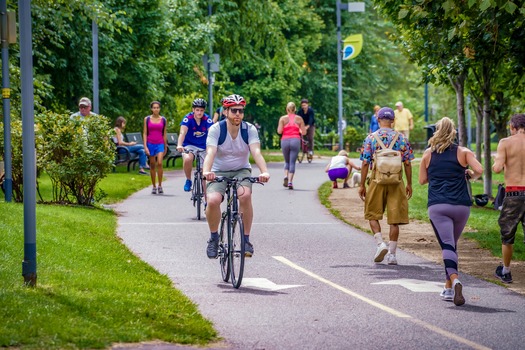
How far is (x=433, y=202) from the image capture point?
1104cm

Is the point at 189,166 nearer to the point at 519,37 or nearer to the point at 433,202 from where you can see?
the point at 519,37

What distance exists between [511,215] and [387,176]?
5.23ft

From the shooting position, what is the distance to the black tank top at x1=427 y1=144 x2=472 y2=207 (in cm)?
1098

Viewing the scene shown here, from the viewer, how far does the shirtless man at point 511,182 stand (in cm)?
1229

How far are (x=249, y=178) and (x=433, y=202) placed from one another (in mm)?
1826

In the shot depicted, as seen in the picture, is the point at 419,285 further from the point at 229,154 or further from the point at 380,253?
the point at 229,154

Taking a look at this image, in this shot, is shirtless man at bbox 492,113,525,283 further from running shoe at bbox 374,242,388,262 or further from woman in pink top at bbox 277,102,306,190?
woman in pink top at bbox 277,102,306,190

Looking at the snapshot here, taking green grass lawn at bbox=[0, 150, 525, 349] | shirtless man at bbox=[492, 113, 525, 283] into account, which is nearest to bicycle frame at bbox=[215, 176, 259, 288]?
green grass lawn at bbox=[0, 150, 525, 349]

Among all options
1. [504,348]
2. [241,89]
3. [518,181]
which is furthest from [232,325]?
[241,89]

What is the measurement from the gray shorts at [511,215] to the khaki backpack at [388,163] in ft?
4.66

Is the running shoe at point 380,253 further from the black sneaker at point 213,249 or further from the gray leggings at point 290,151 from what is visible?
the gray leggings at point 290,151

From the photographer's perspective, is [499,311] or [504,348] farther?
[499,311]

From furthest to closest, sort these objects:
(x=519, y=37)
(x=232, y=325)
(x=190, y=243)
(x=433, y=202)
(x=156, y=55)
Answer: (x=156, y=55), (x=519, y=37), (x=190, y=243), (x=433, y=202), (x=232, y=325)

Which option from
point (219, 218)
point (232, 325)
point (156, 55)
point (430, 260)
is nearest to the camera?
point (232, 325)
